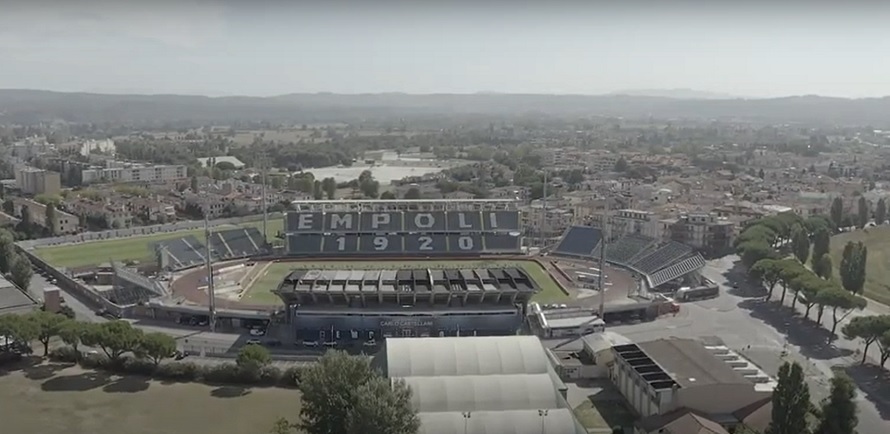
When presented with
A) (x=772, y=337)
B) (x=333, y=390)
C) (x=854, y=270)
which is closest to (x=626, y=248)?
(x=854, y=270)

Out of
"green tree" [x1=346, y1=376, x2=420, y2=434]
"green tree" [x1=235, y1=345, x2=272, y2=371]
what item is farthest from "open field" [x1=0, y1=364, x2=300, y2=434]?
"green tree" [x1=346, y1=376, x2=420, y2=434]

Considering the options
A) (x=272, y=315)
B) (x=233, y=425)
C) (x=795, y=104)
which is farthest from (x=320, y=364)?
(x=795, y=104)

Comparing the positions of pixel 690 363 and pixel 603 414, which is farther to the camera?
pixel 690 363

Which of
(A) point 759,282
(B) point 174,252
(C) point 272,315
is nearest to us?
(C) point 272,315

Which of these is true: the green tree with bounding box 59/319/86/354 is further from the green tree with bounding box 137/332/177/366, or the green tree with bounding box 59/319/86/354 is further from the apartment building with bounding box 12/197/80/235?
the apartment building with bounding box 12/197/80/235

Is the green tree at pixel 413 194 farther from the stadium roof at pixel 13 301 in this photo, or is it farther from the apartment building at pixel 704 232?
the stadium roof at pixel 13 301

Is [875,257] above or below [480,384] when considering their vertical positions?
below

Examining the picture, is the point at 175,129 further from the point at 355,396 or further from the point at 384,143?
the point at 355,396

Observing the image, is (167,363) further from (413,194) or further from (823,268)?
(413,194)
